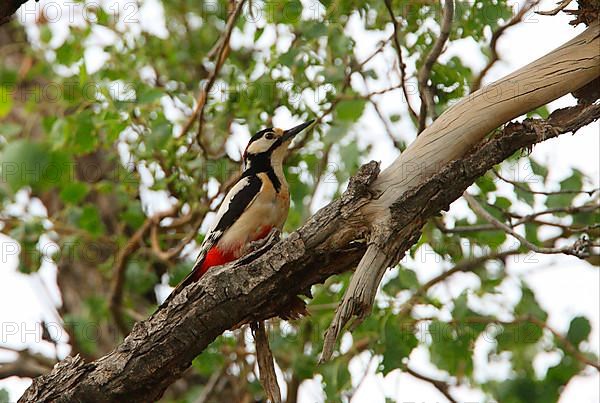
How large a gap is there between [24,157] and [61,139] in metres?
0.36

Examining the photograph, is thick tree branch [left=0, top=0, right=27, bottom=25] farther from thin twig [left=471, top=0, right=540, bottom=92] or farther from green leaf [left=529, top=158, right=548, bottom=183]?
green leaf [left=529, top=158, right=548, bottom=183]

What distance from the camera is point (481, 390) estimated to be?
6340 mm

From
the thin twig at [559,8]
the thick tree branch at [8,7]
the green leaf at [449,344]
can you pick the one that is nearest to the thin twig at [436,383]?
the green leaf at [449,344]

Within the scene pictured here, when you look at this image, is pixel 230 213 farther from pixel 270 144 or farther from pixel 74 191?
pixel 74 191

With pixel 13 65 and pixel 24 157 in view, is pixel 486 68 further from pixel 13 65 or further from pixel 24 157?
pixel 13 65

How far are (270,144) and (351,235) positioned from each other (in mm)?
1808

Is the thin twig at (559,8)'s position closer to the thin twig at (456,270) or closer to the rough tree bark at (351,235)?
the rough tree bark at (351,235)

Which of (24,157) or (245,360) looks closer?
(24,157)

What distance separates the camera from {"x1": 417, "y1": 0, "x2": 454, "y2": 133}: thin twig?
12.4 ft

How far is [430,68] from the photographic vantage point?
4.04m

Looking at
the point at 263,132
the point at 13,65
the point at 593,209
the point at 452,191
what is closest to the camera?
the point at 452,191

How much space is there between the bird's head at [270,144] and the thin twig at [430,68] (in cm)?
88

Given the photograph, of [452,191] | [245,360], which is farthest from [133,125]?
[452,191]

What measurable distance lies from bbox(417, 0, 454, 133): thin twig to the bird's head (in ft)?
2.87
